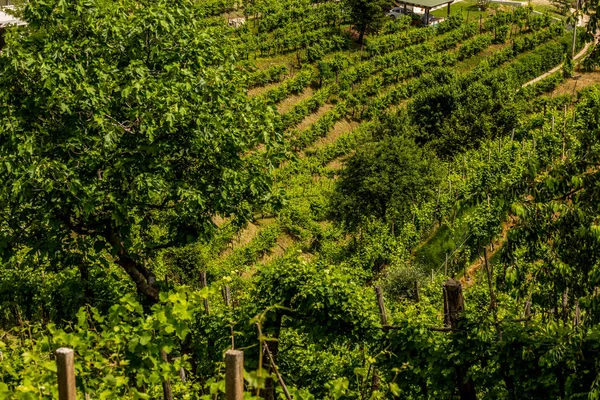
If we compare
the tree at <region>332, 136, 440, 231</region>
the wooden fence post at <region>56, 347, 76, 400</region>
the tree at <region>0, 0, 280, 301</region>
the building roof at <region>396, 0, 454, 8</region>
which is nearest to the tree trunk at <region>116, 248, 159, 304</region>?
the tree at <region>0, 0, 280, 301</region>

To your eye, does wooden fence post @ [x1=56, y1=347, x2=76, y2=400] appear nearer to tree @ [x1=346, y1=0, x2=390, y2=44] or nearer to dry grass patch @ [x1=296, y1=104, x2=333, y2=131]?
dry grass patch @ [x1=296, y1=104, x2=333, y2=131]

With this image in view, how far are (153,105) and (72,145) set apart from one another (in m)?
1.36

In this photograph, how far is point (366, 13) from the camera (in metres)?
48.8

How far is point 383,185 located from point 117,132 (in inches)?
690

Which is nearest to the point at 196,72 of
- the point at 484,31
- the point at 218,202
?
the point at 218,202

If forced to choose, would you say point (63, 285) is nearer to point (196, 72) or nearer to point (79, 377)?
point (196, 72)

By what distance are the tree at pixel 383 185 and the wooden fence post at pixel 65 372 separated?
2407 cm

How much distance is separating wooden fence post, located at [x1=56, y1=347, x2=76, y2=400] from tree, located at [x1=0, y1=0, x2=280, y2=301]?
6.95 metres

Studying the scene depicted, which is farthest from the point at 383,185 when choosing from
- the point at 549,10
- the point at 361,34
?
the point at 549,10

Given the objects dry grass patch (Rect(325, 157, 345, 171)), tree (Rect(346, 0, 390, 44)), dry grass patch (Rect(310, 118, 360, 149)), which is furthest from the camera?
tree (Rect(346, 0, 390, 44))

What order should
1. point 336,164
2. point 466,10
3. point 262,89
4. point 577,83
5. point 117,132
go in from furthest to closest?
point 466,10
point 577,83
point 262,89
point 336,164
point 117,132

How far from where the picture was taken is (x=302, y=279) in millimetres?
10273

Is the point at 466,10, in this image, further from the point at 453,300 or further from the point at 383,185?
the point at 453,300

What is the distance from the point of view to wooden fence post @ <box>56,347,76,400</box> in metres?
4.58
